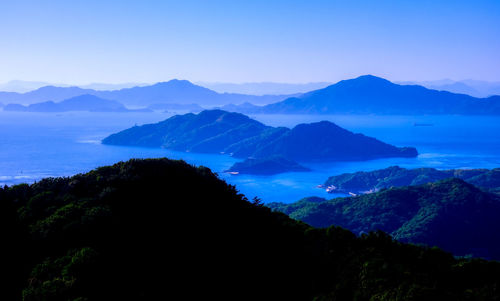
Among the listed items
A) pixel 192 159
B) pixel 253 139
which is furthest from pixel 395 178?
pixel 192 159

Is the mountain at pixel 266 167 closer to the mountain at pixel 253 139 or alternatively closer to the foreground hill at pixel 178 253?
the mountain at pixel 253 139

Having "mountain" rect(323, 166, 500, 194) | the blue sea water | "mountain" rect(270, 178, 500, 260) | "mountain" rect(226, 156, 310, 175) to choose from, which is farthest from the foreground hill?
"mountain" rect(226, 156, 310, 175)

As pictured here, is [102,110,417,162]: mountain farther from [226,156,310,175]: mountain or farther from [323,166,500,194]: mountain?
[323,166,500,194]: mountain

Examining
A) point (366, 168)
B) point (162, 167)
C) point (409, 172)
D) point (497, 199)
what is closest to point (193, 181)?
point (162, 167)

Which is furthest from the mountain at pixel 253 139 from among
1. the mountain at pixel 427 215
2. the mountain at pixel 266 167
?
the mountain at pixel 427 215

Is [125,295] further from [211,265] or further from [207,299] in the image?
[211,265]
